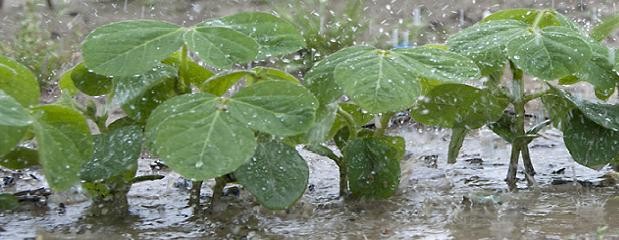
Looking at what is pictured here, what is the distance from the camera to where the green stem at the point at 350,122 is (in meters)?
2.14

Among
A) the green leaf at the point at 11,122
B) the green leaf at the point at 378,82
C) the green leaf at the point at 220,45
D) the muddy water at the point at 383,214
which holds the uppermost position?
the green leaf at the point at 220,45

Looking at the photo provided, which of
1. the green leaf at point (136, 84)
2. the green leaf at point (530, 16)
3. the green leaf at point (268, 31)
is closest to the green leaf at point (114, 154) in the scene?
the green leaf at point (136, 84)

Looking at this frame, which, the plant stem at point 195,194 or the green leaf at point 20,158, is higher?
the green leaf at point 20,158

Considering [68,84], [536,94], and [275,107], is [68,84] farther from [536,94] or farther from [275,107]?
[536,94]

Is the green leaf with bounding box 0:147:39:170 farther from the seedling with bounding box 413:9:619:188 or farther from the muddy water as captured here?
the seedling with bounding box 413:9:619:188

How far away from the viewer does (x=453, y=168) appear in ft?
8.53

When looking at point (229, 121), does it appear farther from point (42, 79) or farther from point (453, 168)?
point (42, 79)

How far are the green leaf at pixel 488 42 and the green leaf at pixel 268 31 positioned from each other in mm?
339

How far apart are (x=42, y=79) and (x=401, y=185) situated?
2504 millimetres

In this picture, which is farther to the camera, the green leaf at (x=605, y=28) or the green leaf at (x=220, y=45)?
the green leaf at (x=605, y=28)

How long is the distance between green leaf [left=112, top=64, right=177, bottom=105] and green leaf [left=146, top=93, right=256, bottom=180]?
14 centimetres

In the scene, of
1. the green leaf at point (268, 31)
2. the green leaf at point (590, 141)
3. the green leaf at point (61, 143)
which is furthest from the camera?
the green leaf at point (590, 141)

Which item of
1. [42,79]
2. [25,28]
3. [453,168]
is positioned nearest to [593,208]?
[453,168]

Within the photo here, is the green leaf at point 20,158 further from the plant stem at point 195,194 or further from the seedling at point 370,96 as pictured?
the seedling at point 370,96
